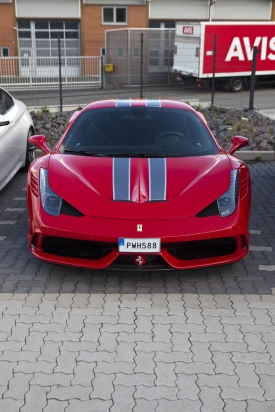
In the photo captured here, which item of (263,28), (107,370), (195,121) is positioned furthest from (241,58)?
(107,370)

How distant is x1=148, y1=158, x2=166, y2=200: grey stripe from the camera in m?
4.47

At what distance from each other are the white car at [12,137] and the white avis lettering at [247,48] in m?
14.2

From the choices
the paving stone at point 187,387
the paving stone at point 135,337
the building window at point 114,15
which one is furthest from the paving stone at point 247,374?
the building window at point 114,15

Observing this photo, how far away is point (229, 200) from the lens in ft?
15.0

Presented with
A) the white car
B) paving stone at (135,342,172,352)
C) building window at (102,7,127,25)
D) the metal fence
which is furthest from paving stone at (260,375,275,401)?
building window at (102,7,127,25)

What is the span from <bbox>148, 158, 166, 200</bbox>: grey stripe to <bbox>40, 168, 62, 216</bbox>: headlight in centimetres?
78

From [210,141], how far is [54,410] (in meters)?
3.34

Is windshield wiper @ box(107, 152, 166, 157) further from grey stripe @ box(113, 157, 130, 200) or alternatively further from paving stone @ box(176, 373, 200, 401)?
paving stone @ box(176, 373, 200, 401)

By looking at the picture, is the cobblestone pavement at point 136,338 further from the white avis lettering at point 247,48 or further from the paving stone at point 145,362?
the white avis lettering at point 247,48

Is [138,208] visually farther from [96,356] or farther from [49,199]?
[96,356]

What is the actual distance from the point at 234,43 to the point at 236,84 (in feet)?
5.14

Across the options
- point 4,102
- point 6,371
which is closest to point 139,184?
point 6,371

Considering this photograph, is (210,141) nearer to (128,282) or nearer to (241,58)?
(128,282)

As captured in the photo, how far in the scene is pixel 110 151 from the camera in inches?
204
